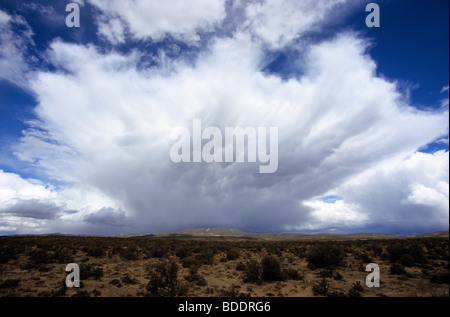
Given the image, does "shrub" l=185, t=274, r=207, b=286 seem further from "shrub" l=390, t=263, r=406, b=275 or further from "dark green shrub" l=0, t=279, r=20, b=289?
"shrub" l=390, t=263, r=406, b=275

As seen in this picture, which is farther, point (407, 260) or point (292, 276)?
point (407, 260)

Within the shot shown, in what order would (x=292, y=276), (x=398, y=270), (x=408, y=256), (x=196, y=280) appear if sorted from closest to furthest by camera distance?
(x=196, y=280), (x=292, y=276), (x=398, y=270), (x=408, y=256)

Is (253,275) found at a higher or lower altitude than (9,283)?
lower

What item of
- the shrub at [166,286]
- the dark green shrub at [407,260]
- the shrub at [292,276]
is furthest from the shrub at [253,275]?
the dark green shrub at [407,260]

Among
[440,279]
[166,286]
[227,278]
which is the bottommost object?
[227,278]

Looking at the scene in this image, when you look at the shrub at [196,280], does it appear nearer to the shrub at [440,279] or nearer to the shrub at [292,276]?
the shrub at [292,276]

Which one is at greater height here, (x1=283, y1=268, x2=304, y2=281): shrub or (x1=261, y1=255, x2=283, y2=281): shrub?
(x1=261, y1=255, x2=283, y2=281): shrub

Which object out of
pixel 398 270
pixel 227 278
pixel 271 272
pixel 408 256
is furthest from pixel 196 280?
pixel 408 256

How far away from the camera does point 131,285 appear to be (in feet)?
46.2

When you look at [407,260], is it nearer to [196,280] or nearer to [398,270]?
[398,270]

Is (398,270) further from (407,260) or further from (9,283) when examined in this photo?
(9,283)

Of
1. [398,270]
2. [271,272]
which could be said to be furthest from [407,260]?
[271,272]

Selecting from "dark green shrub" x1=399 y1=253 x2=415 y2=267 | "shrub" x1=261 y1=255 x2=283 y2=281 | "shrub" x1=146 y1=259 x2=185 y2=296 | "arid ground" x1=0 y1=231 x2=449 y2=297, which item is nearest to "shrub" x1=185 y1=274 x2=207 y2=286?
"arid ground" x1=0 y1=231 x2=449 y2=297

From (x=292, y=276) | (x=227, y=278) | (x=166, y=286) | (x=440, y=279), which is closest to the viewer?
(x=166, y=286)
